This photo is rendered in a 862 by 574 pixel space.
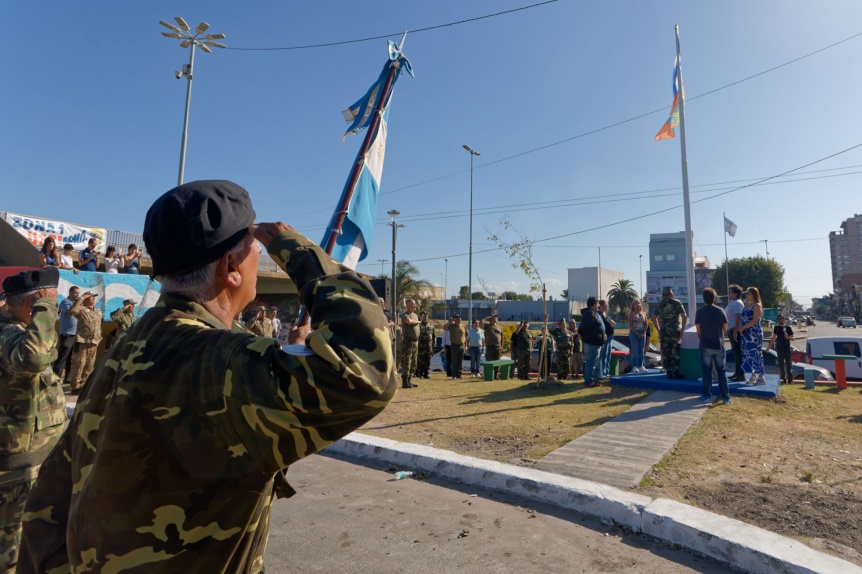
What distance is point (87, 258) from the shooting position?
1272 centimetres

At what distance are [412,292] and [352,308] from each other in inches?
1586

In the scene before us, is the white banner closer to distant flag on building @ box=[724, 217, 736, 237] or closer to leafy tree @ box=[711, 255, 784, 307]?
distant flag on building @ box=[724, 217, 736, 237]

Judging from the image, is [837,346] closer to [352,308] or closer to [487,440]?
[487,440]

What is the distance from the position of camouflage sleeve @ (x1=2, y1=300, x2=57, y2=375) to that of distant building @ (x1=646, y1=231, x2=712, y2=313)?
73.2 meters

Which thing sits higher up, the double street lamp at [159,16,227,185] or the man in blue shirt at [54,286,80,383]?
the double street lamp at [159,16,227,185]

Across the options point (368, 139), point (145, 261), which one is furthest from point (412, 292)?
point (368, 139)

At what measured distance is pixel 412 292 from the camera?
4125cm

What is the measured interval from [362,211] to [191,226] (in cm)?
210

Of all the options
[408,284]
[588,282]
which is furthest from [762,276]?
[408,284]

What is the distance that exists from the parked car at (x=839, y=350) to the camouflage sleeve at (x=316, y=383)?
57.3 feet

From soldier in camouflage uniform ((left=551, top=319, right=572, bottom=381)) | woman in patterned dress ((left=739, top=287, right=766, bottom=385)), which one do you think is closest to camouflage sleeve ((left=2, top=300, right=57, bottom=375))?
woman in patterned dress ((left=739, top=287, right=766, bottom=385))

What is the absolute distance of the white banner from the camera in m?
21.9

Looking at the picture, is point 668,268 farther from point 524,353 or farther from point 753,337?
point 753,337

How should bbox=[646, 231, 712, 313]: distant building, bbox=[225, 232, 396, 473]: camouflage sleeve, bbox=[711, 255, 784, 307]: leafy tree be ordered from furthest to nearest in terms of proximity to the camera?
bbox=[646, 231, 712, 313]: distant building
bbox=[711, 255, 784, 307]: leafy tree
bbox=[225, 232, 396, 473]: camouflage sleeve
